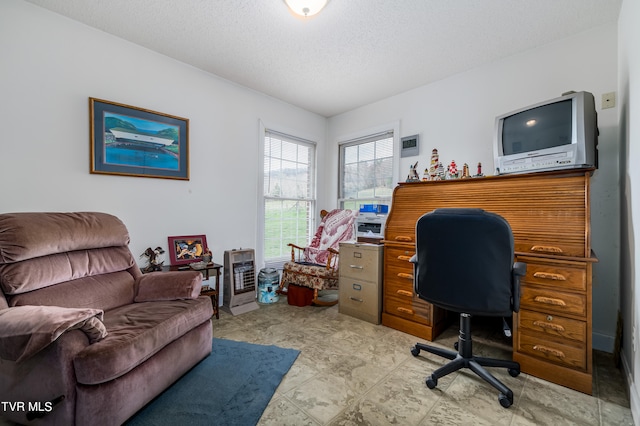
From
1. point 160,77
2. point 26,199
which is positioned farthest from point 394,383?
point 160,77

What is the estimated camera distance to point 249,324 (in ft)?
8.64

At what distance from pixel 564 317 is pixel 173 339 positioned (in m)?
2.43

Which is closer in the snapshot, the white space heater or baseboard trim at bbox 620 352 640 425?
Answer: baseboard trim at bbox 620 352 640 425

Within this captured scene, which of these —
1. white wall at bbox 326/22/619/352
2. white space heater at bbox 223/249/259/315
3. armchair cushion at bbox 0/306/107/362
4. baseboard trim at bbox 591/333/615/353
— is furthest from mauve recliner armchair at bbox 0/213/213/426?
baseboard trim at bbox 591/333/615/353

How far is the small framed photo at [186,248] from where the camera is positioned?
9.02 ft

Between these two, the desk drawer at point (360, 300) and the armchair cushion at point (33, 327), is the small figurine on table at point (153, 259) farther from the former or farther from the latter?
the desk drawer at point (360, 300)

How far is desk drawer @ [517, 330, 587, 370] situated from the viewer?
64.9 inches

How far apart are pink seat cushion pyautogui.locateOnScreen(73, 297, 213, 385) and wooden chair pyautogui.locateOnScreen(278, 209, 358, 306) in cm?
135

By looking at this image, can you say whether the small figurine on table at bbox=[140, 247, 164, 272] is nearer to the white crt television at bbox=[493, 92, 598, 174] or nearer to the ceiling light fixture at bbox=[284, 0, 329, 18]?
the ceiling light fixture at bbox=[284, 0, 329, 18]

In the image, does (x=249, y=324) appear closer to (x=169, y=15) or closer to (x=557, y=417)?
(x=557, y=417)

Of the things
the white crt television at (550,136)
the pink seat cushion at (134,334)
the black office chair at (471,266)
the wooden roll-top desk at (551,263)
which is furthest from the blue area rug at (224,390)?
the white crt television at (550,136)

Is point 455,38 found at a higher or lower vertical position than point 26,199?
higher

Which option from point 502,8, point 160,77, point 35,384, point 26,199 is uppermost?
point 502,8

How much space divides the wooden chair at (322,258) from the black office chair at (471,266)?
1492 mm
